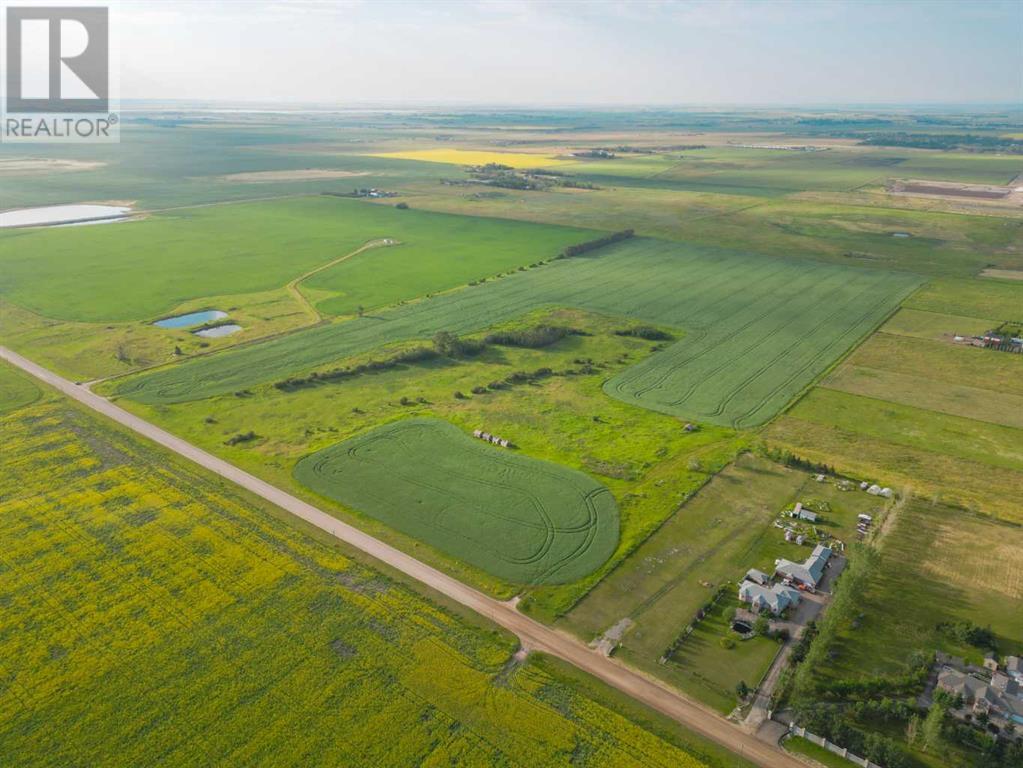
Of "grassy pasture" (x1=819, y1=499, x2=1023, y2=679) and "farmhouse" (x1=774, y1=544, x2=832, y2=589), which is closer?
"grassy pasture" (x1=819, y1=499, x2=1023, y2=679)

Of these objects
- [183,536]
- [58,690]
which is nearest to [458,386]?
[183,536]

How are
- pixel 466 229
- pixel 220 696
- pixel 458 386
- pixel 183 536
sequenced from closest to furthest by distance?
pixel 220 696, pixel 183 536, pixel 458 386, pixel 466 229

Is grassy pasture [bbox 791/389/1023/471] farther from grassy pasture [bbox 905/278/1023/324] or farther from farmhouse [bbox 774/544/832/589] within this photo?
grassy pasture [bbox 905/278/1023/324]

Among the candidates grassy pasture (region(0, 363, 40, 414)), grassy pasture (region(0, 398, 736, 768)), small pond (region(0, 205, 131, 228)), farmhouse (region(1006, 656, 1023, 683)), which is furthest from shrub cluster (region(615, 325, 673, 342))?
small pond (region(0, 205, 131, 228))

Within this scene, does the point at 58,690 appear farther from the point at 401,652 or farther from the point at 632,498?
the point at 632,498

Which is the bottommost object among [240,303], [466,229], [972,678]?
[972,678]
